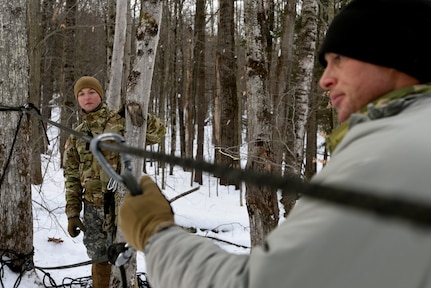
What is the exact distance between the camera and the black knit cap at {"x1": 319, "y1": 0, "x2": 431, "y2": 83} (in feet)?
3.32

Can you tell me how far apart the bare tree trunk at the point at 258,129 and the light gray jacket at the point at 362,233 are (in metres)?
3.79

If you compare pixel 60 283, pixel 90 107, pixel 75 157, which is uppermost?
pixel 90 107

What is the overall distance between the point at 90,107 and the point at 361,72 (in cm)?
327

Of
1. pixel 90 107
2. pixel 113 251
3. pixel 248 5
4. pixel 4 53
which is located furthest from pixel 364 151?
pixel 248 5

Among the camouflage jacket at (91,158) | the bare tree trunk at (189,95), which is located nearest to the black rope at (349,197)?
the camouflage jacket at (91,158)

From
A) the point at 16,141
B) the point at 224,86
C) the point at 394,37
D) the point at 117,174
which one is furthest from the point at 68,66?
the point at 394,37

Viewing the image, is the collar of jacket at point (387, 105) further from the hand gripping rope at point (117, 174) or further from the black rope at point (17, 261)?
the black rope at point (17, 261)

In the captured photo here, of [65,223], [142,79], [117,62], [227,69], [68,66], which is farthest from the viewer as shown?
[68,66]

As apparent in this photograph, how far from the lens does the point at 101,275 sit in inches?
166

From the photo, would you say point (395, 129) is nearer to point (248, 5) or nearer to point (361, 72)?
point (361, 72)

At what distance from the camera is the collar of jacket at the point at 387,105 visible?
0.88m

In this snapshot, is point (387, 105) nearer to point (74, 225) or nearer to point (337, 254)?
point (337, 254)

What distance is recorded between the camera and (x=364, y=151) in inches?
29.8

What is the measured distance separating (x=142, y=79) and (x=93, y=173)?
95cm
